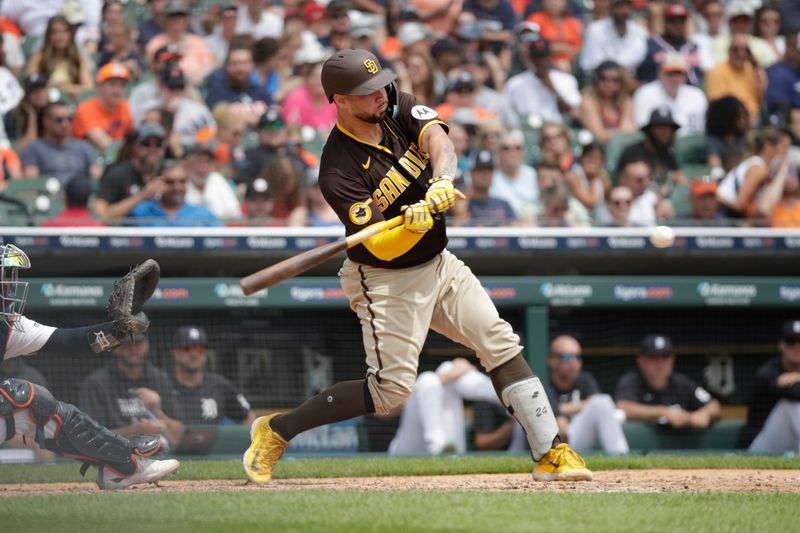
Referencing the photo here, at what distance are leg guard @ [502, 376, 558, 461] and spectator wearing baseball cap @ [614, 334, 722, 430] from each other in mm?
2960

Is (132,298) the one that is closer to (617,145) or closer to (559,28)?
(617,145)

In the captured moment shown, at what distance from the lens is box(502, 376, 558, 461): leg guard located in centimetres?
511

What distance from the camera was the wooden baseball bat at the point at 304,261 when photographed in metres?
4.64

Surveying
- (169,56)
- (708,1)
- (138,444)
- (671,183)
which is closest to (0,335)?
(138,444)

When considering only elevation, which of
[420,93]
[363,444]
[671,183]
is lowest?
[363,444]

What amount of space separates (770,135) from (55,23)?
18.8 ft

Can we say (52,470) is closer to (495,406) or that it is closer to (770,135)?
(495,406)

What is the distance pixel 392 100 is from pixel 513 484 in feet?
5.90

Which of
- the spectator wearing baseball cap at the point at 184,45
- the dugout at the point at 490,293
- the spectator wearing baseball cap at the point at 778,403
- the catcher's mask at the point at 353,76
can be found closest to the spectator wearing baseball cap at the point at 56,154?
the dugout at the point at 490,293

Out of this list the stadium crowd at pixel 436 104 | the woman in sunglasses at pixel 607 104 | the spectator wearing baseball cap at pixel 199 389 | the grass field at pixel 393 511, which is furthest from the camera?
the woman in sunglasses at pixel 607 104

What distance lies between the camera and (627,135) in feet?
31.8

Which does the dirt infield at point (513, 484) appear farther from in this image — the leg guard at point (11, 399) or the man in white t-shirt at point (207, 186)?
the man in white t-shirt at point (207, 186)

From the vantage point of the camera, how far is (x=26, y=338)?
5.12m

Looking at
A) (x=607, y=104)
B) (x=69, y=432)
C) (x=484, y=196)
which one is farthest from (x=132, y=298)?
(x=607, y=104)
